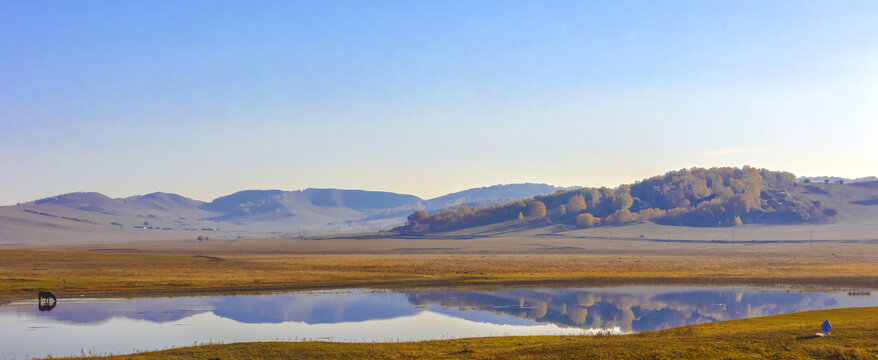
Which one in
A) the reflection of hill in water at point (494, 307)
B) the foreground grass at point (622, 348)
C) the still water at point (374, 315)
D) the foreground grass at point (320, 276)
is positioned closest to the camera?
the foreground grass at point (622, 348)

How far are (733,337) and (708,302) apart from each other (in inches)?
1015

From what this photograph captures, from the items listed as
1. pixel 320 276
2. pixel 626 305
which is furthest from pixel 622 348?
pixel 320 276

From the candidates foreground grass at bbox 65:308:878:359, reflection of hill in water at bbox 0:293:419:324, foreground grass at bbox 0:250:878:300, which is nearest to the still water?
reflection of hill in water at bbox 0:293:419:324

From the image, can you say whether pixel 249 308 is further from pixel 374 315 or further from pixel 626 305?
pixel 626 305

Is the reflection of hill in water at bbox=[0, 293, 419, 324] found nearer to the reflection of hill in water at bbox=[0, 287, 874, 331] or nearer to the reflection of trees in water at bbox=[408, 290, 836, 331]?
the reflection of hill in water at bbox=[0, 287, 874, 331]

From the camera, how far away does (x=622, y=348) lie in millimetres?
22859

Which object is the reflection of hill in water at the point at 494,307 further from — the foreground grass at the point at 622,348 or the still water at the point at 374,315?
the foreground grass at the point at 622,348

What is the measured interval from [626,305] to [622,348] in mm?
26410

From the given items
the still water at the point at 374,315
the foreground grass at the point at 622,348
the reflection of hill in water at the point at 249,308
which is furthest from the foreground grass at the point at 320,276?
the foreground grass at the point at 622,348

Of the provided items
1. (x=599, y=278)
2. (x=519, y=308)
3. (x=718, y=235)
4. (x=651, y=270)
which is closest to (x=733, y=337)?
(x=519, y=308)

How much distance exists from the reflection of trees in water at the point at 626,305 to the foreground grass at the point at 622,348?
452 inches

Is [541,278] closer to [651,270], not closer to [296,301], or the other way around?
[651,270]

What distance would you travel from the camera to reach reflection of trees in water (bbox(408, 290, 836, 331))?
137ft

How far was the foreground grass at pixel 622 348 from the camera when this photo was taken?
21672 mm
